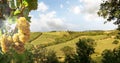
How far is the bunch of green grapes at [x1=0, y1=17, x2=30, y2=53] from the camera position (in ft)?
9.94

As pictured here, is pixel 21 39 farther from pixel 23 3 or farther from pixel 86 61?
pixel 86 61

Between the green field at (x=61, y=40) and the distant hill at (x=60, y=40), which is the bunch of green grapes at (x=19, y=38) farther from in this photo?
the distant hill at (x=60, y=40)

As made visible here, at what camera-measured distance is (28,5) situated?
136 inches

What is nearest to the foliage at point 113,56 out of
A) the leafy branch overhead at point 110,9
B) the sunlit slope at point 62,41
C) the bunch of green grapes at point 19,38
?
the leafy branch overhead at point 110,9

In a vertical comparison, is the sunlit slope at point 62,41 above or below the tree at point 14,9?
below

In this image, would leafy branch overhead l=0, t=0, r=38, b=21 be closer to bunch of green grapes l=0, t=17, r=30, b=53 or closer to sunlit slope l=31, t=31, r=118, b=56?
bunch of green grapes l=0, t=17, r=30, b=53

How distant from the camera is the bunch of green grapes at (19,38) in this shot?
3.03 meters

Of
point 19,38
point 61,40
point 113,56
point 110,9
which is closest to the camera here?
point 19,38

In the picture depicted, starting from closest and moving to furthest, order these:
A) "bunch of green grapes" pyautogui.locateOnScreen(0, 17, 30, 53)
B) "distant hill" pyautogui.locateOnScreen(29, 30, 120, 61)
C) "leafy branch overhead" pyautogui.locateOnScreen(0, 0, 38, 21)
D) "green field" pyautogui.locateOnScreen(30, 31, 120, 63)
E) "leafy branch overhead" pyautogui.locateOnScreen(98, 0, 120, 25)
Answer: "bunch of green grapes" pyautogui.locateOnScreen(0, 17, 30, 53), "leafy branch overhead" pyautogui.locateOnScreen(0, 0, 38, 21), "leafy branch overhead" pyautogui.locateOnScreen(98, 0, 120, 25), "green field" pyautogui.locateOnScreen(30, 31, 120, 63), "distant hill" pyautogui.locateOnScreen(29, 30, 120, 61)

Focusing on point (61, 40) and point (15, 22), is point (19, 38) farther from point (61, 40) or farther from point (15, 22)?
point (61, 40)

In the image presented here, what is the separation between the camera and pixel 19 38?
3115mm

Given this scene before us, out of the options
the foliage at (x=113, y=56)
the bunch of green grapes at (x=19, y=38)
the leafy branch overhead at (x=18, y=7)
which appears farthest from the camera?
the foliage at (x=113, y=56)

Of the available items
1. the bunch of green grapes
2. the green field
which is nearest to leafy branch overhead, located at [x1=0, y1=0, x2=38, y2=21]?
the bunch of green grapes

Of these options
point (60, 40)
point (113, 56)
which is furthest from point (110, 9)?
point (60, 40)
